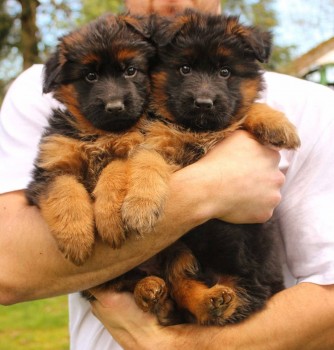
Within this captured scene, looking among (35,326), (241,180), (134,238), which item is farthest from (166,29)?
(35,326)

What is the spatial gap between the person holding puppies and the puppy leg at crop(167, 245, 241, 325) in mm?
67

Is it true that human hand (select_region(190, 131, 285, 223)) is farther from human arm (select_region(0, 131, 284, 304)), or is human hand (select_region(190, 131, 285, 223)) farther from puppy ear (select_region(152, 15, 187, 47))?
puppy ear (select_region(152, 15, 187, 47))

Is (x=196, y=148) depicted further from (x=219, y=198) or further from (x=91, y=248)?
(x=91, y=248)

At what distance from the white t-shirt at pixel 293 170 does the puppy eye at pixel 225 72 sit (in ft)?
0.96

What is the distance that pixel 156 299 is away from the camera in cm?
237

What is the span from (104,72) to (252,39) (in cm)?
76

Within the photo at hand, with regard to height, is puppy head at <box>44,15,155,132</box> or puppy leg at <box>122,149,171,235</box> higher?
puppy head at <box>44,15,155,132</box>

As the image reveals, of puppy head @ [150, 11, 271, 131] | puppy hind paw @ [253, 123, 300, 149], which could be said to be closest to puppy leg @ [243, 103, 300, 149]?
puppy hind paw @ [253, 123, 300, 149]

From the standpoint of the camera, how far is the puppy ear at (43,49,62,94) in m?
2.66

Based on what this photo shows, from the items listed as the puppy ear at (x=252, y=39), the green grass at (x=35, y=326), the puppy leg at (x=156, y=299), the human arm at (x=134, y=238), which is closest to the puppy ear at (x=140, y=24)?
the puppy ear at (x=252, y=39)

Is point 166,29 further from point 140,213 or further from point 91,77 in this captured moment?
point 140,213

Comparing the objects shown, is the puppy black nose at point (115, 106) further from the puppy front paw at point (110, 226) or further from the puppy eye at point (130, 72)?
the puppy front paw at point (110, 226)

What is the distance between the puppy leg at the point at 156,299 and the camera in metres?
2.36

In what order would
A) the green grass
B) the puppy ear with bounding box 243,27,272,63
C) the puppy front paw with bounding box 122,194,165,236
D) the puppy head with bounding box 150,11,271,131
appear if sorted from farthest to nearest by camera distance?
the green grass
the puppy ear with bounding box 243,27,272,63
the puppy head with bounding box 150,11,271,131
the puppy front paw with bounding box 122,194,165,236
